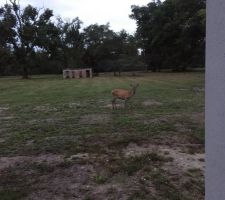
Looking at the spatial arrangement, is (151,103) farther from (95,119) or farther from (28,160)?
(28,160)

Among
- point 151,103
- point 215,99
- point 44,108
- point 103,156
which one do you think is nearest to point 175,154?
point 103,156

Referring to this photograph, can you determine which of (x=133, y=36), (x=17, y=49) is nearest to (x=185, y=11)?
(x=133, y=36)

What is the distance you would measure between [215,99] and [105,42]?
32.1m

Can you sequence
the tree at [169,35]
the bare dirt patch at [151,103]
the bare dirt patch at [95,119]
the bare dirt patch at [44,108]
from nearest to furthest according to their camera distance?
the bare dirt patch at [95,119] → the bare dirt patch at [44,108] → the bare dirt patch at [151,103] → the tree at [169,35]

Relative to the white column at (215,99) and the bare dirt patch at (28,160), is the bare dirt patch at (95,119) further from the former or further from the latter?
the white column at (215,99)

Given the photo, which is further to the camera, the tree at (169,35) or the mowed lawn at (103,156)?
the tree at (169,35)

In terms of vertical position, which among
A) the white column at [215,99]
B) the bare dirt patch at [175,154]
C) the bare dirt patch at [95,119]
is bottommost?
the bare dirt patch at [95,119]

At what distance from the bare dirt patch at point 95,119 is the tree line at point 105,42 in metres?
22.2

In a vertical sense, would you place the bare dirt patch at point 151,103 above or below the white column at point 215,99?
below

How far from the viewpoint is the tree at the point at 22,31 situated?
29.2 m

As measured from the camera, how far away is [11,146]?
5.20 m

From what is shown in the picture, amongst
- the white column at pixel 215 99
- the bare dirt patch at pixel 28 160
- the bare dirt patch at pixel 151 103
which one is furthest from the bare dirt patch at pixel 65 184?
the bare dirt patch at pixel 151 103

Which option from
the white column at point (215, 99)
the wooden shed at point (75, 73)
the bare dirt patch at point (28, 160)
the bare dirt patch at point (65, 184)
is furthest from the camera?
the wooden shed at point (75, 73)

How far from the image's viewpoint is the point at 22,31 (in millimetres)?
29297
